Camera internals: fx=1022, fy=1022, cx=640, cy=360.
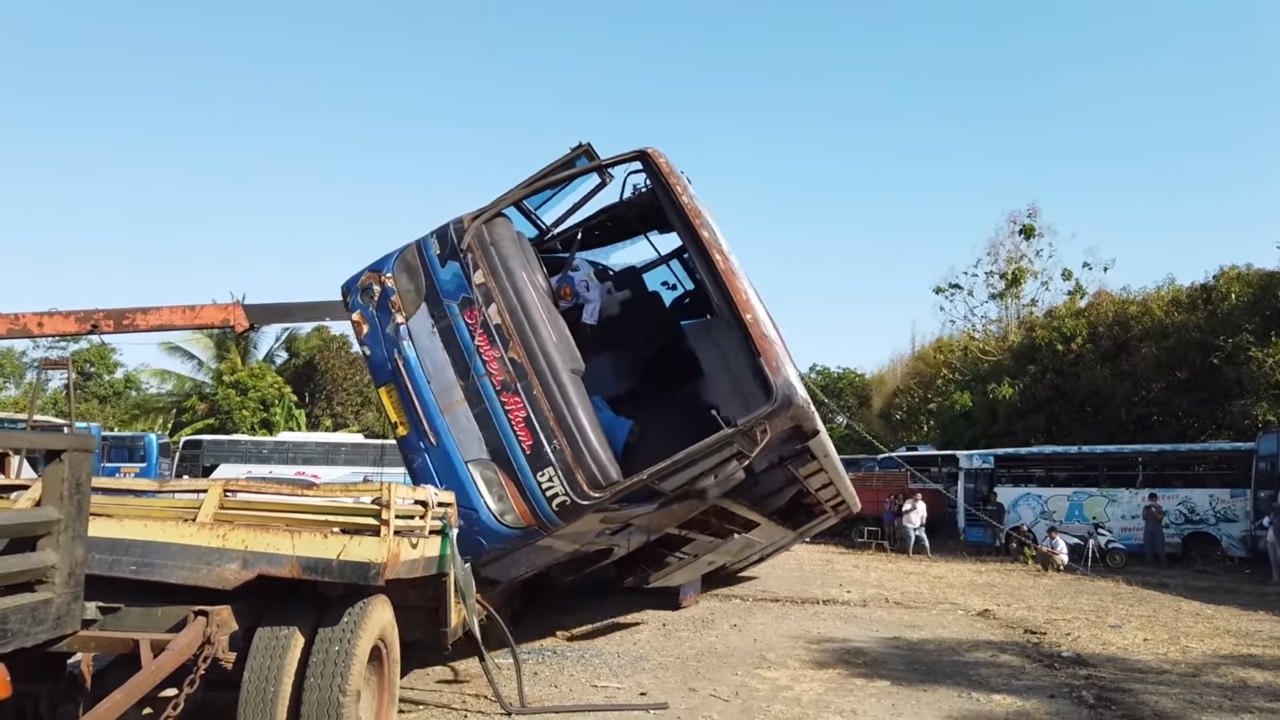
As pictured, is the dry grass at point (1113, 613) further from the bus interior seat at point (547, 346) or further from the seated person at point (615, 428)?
the bus interior seat at point (547, 346)

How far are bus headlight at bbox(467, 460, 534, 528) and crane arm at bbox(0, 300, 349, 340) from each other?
6.78 feet

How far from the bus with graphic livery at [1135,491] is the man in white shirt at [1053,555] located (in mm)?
2771

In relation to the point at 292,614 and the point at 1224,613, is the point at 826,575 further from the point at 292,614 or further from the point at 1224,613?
the point at 292,614

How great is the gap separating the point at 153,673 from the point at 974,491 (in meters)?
20.3

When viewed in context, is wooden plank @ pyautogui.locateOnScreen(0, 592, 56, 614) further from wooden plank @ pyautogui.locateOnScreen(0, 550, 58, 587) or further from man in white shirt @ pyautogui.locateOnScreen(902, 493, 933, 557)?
man in white shirt @ pyautogui.locateOnScreen(902, 493, 933, 557)

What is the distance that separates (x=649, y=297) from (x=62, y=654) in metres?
4.84

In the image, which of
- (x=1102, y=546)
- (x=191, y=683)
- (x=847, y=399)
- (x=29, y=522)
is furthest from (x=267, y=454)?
(x=847, y=399)

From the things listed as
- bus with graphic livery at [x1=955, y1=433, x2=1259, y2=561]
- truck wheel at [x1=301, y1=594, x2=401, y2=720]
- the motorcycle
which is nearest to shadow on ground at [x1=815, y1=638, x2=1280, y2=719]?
truck wheel at [x1=301, y1=594, x2=401, y2=720]

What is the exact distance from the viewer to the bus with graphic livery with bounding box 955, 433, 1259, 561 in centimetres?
1747

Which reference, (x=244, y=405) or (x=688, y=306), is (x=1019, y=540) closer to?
(x=688, y=306)

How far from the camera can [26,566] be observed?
272 centimetres

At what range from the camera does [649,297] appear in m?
7.73

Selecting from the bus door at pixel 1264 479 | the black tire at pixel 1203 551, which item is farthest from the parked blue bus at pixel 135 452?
the bus door at pixel 1264 479

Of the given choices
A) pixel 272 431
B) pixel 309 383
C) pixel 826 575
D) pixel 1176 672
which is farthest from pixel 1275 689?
pixel 309 383
